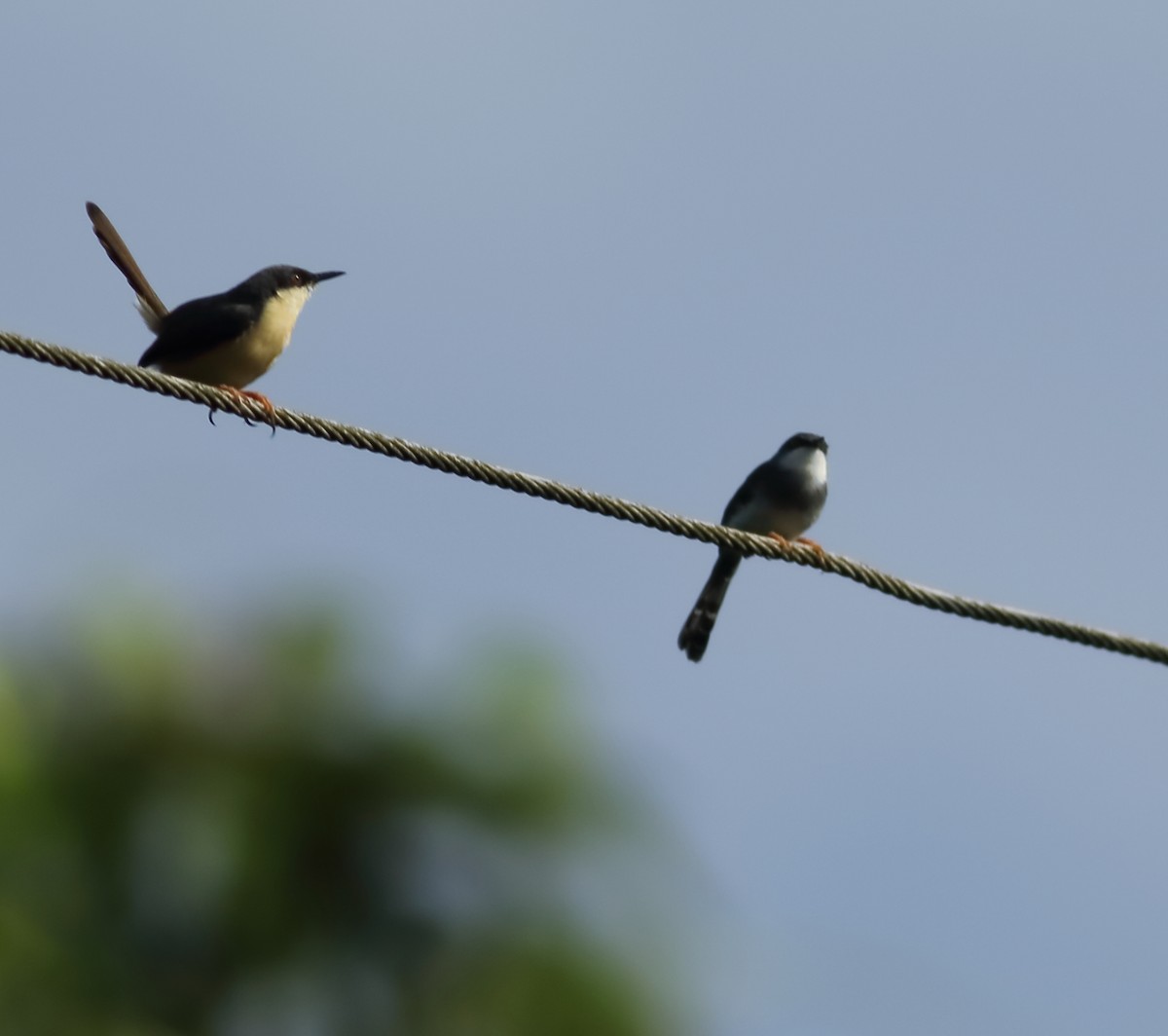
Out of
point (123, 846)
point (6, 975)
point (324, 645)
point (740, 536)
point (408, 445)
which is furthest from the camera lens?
point (324, 645)

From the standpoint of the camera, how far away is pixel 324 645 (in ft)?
35.6

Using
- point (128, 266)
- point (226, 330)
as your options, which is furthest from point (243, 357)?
point (128, 266)

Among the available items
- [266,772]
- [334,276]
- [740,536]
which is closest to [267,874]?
[266,772]

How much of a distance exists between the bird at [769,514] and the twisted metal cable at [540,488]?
3688mm

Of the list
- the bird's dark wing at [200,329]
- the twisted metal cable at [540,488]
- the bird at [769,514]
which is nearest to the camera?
the twisted metal cable at [540,488]

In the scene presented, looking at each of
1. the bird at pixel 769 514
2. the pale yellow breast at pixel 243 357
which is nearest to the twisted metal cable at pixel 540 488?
the pale yellow breast at pixel 243 357

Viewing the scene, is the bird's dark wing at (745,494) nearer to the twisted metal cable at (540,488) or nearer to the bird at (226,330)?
the bird at (226,330)

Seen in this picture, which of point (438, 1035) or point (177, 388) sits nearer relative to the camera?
point (177, 388)

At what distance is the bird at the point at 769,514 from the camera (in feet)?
32.5

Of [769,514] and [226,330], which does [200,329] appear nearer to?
[226,330]

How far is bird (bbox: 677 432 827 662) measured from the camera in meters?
9.91

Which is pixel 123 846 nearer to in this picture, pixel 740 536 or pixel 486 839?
pixel 486 839

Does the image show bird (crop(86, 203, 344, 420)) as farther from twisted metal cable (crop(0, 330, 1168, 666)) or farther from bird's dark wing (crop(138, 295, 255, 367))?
twisted metal cable (crop(0, 330, 1168, 666))

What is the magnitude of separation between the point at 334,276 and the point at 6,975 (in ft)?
12.3
